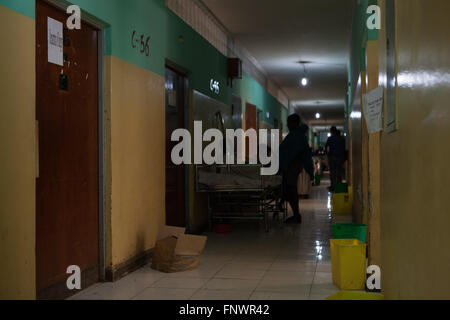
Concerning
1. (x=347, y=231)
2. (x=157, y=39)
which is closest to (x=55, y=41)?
(x=157, y=39)

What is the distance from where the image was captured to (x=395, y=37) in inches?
87.7

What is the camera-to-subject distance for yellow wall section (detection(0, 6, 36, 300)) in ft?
8.89

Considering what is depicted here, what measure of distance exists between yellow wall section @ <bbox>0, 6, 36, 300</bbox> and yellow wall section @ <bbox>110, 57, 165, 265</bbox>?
117cm

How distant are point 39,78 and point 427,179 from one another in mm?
2546

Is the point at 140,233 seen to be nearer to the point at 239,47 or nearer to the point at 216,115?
the point at 216,115

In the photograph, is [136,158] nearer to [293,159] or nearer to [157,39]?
[157,39]

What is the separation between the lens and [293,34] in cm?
903

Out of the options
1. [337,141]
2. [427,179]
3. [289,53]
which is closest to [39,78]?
[427,179]

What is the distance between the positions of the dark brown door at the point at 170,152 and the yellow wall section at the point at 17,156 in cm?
287

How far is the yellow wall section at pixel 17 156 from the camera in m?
2.71

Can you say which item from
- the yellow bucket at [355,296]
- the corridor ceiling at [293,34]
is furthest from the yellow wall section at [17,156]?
the corridor ceiling at [293,34]

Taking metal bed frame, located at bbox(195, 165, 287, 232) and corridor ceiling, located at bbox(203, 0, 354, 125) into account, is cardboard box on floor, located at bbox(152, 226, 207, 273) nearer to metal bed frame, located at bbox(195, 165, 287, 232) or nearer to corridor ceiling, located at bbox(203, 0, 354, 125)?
metal bed frame, located at bbox(195, 165, 287, 232)

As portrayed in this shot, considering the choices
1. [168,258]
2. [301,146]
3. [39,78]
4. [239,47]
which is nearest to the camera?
[39,78]

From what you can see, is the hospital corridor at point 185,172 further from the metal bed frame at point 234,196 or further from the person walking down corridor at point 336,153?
the person walking down corridor at point 336,153
